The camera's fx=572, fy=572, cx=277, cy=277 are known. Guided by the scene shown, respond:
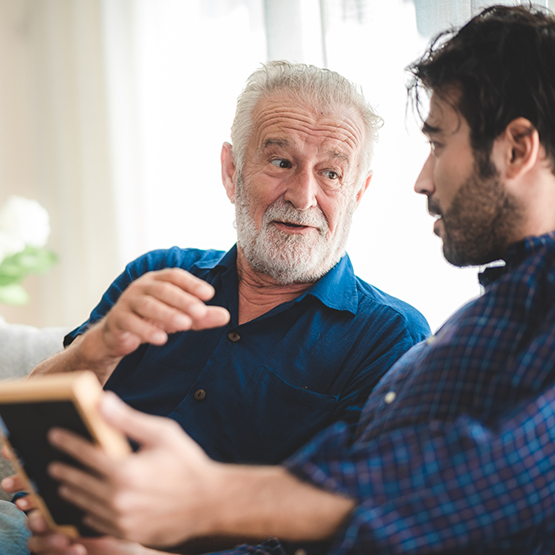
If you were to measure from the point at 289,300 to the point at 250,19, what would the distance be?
1232mm

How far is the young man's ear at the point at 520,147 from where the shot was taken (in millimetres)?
871

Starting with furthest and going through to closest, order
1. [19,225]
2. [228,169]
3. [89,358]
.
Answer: [19,225] < [228,169] < [89,358]

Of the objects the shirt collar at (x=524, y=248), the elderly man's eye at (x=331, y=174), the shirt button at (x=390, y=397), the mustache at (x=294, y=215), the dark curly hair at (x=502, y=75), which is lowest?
the shirt button at (x=390, y=397)

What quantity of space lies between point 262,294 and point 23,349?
2.55 feet

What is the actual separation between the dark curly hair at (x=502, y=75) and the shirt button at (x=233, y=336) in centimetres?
68

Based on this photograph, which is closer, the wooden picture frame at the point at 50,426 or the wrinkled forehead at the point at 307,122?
the wooden picture frame at the point at 50,426

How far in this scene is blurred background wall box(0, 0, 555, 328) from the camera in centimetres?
174

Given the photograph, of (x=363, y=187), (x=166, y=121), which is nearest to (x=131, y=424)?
(x=363, y=187)

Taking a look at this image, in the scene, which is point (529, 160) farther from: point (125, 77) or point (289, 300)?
point (125, 77)

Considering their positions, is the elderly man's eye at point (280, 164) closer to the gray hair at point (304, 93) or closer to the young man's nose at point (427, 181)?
the gray hair at point (304, 93)

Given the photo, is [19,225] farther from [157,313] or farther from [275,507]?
[275,507]

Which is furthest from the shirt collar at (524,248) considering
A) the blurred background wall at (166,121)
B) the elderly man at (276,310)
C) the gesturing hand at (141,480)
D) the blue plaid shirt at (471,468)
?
the blurred background wall at (166,121)

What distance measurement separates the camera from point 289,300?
1.48 metres

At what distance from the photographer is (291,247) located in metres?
1.43
